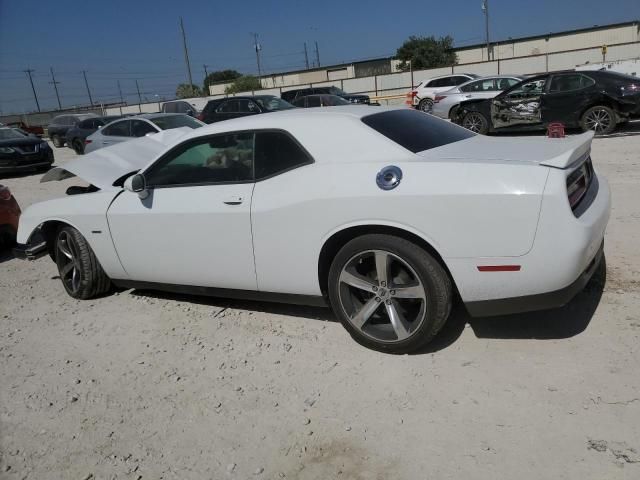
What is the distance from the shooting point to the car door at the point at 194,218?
12.0 feet

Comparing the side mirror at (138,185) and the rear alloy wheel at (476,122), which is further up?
the side mirror at (138,185)

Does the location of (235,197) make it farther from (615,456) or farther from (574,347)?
(615,456)

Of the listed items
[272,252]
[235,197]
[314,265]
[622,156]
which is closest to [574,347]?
[314,265]

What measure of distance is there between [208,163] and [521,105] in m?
10.1

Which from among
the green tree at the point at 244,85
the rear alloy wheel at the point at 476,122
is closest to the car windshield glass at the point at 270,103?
the rear alloy wheel at the point at 476,122

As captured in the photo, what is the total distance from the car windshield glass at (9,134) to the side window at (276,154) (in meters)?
15.0

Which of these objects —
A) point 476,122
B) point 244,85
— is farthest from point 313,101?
point 244,85

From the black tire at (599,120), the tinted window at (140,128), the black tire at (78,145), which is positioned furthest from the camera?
the black tire at (78,145)

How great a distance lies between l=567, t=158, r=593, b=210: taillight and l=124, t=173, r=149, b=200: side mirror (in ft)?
9.61

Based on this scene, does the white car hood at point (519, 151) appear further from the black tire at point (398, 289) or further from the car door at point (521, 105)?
the car door at point (521, 105)

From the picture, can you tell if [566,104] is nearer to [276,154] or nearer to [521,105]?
[521,105]

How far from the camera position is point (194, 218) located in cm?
378

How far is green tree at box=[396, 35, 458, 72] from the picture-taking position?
2670 inches

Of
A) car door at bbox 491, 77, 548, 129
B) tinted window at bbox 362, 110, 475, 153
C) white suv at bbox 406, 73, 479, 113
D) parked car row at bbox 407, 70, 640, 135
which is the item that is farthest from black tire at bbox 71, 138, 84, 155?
tinted window at bbox 362, 110, 475, 153
